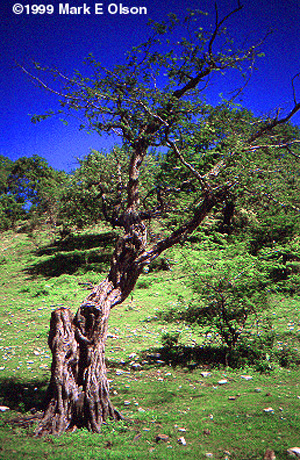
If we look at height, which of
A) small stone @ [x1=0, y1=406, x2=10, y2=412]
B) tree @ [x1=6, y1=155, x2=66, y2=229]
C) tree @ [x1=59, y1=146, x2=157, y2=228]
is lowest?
small stone @ [x1=0, y1=406, x2=10, y2=412]

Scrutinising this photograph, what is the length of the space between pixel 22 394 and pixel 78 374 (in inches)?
81.6

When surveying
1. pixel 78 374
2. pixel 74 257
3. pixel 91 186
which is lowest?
pixel 78 374

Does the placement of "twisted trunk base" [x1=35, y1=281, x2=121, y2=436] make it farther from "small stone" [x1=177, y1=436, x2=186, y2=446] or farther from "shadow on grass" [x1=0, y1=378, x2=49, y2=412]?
"small stone" [x1=177, y1=436, x2=186, y2=446]

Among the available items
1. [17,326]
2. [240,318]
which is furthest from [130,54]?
[17,326]

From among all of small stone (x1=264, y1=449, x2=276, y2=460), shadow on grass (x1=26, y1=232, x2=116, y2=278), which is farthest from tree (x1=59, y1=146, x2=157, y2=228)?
small stone (x1=264, y1=449, x2=276, y2=460)

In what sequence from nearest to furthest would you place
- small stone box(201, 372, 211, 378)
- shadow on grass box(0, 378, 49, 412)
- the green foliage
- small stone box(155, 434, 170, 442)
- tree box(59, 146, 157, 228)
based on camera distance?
small stone box(155, 434, 170, 442) < shadow on grass box(0, 378, 49, 412) < small stone box(201, 372, 211, 378) < the green foliage < tree box(59, 146, 157, 228)

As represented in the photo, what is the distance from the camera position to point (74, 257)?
24.5 meters

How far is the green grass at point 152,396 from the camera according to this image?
4316 mm

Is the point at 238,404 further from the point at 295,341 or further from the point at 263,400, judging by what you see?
the point at 295,341

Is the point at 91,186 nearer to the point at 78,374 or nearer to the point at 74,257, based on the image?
the point at 74,257

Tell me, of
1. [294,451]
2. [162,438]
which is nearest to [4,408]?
[162,438]

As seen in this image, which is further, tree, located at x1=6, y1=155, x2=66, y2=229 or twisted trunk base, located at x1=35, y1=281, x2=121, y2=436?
tree, located at x1=6, y1=155, x2=66, y2=229

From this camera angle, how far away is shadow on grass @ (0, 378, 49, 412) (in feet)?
19.3

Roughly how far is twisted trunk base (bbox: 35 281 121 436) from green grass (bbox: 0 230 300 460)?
25 centimetres
